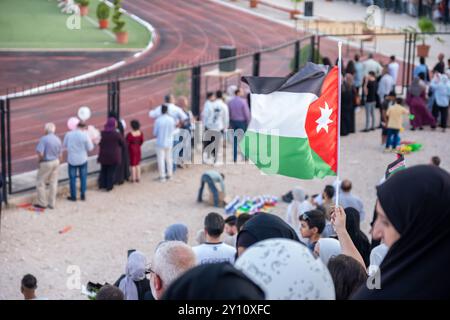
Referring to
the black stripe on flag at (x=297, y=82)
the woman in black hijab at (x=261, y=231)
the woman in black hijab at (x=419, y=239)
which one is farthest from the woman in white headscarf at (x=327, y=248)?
the woman in black hijab at (x=419, y=239)

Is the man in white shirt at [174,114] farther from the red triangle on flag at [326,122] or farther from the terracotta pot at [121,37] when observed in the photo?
the terracotta pot at [121,37]

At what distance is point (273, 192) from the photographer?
17672mm

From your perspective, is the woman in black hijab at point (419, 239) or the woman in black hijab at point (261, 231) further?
the woman in black hijab at point (261, 231)

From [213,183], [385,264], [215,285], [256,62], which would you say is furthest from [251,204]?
[215,285]

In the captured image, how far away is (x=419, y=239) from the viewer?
3539 millimetres

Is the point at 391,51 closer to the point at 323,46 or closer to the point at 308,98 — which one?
the point at 323,46

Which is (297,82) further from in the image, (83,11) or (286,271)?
(83,11)

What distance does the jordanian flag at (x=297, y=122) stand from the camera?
7.95 metres

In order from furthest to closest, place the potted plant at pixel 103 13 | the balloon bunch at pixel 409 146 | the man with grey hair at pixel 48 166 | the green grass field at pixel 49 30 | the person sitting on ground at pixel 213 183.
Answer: the potted plant at pixel 103 13 → the green grass field at pixel 49 30 → the balloon bunch at pixel 409 146 → the person sitting on ground at pixel 213 183 → the man with grey hair at pixel 48 166

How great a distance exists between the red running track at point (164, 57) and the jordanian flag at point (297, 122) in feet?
37.7

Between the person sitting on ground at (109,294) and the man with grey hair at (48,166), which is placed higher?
the person sitting on ground at (109,294)

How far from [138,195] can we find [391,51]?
67.5 ft

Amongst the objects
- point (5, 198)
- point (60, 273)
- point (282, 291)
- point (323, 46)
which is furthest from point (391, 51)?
point (282, 291)

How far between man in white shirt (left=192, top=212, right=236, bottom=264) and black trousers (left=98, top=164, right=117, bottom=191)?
8.68 meters
